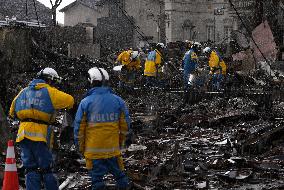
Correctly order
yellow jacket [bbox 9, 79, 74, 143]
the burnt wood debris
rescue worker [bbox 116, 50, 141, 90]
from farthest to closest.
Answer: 1. rescue worker [bbox 116, 50, 141, 90]
2. the burnt wood debris
3. yellow jacket [bbox 9, 79, 74, 143]

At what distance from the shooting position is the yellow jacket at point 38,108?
6422mm

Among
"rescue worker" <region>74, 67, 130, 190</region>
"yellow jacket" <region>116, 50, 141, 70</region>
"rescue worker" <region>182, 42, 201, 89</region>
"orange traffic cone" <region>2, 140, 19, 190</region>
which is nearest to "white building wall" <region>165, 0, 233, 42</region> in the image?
"yellow jacket" <region>116, 50, 141, 70</region>

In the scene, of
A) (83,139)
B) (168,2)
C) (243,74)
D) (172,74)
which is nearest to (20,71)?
(172,74)

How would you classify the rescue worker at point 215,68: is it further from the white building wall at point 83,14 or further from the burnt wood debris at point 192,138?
the white building wall at point 83,14

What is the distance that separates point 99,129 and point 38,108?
3.02 feet

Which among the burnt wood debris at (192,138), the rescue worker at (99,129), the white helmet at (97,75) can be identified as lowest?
the burnt wood debris at (192,138)

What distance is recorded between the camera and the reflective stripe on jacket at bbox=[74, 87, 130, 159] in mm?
6062

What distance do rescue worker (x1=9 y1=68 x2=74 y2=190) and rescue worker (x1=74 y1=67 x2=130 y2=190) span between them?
50 cm

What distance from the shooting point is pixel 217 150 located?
9.71m

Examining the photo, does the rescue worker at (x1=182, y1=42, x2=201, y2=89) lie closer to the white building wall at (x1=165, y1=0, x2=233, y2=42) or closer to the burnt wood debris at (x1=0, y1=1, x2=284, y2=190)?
the burnt wood debris at (x1=0, y1=1, x2=284, y2=190)

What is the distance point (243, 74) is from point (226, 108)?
8.07m

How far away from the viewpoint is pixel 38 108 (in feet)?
21.1

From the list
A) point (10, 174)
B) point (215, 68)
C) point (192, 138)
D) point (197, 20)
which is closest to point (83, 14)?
point (197, 20)

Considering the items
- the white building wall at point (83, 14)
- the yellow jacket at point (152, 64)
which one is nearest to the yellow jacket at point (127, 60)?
the yellow jacket at point (152, 64)
